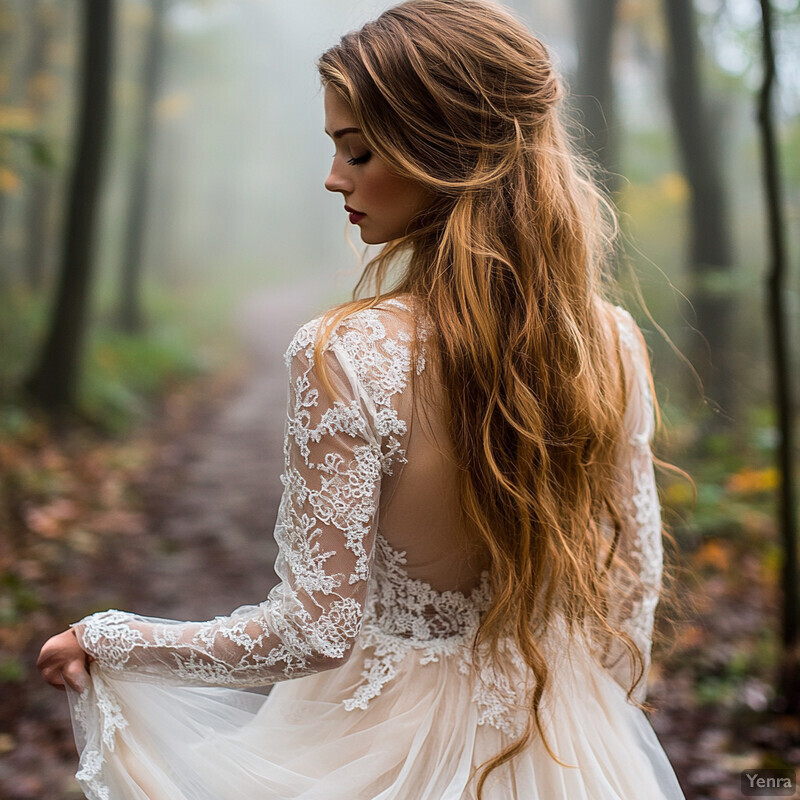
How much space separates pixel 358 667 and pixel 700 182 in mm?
5791

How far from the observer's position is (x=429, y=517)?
1.34 m

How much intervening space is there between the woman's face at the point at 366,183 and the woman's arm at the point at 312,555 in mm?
328

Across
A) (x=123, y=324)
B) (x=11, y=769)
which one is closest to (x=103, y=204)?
(x=123, y=324)

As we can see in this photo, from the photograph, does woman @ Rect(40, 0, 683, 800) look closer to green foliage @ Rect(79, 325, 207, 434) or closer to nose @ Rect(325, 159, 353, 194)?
nose @ Rect(325, 159, 353, 194)

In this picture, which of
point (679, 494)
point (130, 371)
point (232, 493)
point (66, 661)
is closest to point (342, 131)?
point (66, 661)

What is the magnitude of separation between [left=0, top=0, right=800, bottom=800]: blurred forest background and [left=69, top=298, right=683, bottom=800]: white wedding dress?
2.06 m

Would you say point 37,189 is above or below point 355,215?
above

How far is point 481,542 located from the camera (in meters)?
1.38

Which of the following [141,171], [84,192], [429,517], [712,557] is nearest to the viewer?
[429,517]

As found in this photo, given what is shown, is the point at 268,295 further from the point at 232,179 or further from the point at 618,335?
the point at 618,335

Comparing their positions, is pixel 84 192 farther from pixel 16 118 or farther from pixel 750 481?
pixel 750 481

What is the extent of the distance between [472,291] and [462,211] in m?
0.15

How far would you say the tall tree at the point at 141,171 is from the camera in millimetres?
6816

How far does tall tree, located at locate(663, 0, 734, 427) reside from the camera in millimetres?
6137
